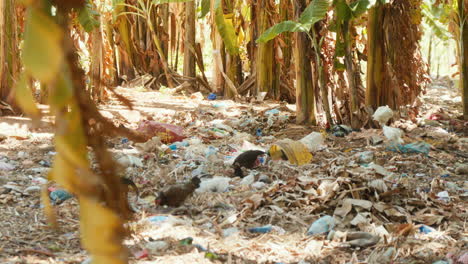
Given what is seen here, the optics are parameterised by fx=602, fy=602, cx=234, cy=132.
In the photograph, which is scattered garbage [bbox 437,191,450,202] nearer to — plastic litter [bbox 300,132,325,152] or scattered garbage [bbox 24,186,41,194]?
plastic litter [bbox 300,132,325,152]

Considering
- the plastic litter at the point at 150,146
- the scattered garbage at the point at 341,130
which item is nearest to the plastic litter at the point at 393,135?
the scattered garbage at the point at 341,130

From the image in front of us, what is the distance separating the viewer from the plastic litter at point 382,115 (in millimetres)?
5875

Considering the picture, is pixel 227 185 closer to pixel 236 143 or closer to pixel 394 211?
pixel 394 211

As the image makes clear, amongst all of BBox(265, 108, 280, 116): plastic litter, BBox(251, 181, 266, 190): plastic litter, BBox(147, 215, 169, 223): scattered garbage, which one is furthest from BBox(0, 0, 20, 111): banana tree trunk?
BBox(147, 215, 169, 223): scattered garbage

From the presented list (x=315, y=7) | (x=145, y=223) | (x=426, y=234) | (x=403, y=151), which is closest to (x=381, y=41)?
(x=315, y=7)

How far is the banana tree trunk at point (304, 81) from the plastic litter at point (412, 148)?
1.20 meters

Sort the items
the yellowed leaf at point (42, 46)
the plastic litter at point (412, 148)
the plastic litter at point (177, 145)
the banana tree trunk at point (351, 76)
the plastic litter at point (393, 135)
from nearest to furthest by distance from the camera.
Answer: the yellowed leaf at point (42, 46) < the plastic litter at point (412, 148) < the plastic litter at point (177, 145) < the plastic litter at point (393, 135) < the banana tree trunk at point (351, 76)

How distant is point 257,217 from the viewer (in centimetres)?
323

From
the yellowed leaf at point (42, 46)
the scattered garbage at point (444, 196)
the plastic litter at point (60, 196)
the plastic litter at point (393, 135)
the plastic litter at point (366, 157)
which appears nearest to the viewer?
the yellowed leaf at point (42, 46)

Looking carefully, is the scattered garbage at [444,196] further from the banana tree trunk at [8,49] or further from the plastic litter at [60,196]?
the banana tree trunk at [8,49]

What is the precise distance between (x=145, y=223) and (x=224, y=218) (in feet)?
1.52

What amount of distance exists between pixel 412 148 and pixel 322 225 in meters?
2.25

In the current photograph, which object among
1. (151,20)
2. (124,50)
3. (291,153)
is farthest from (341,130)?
(124,50)

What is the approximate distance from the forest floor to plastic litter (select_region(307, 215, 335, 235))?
36mm
